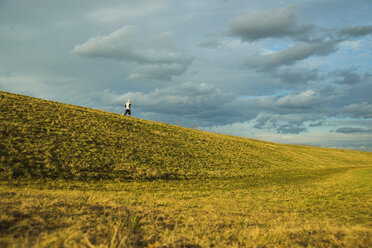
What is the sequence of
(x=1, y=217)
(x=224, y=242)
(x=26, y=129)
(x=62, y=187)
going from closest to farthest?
1. (x=1, y=217)
2. (x=224, y=242)
3. (x=62, y=187)
4. (x=26, y=129)

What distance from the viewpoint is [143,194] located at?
15672mm

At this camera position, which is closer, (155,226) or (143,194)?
(155,226)

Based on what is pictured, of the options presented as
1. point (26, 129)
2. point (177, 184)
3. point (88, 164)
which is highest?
point (26, 129)

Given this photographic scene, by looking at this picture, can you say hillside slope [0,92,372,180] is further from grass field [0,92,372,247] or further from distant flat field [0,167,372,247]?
distant flat field [0,167,372,247]

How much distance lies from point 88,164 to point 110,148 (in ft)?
18.4

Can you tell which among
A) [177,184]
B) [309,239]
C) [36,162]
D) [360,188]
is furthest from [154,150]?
[309,239]

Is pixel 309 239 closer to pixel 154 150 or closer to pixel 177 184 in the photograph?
pixel 177 184

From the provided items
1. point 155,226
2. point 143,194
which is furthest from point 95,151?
point 155,226

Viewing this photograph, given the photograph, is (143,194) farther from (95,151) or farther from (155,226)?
(95,151)

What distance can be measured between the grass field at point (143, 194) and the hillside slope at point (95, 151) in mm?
122

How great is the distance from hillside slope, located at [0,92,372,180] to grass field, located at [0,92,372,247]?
122 mm

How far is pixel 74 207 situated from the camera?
793 centimetres

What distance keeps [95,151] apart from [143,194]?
1147cm

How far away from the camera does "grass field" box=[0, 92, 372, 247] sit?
21.0ft
